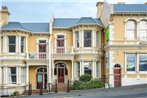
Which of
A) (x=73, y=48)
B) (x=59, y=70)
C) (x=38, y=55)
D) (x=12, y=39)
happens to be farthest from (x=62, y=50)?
(x=12, y=39)

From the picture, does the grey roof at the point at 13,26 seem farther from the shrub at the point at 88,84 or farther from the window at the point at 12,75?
the shrub at the point at 88,84

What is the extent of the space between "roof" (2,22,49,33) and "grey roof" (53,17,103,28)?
4.21 ft

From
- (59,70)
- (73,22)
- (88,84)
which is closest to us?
(88,84)

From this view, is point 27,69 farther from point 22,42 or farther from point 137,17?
point 137,17

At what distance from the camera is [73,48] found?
4016 centimetres

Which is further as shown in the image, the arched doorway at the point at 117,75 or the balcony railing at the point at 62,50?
the balcony railing at the point at 62,50

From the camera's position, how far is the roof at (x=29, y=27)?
40031mm

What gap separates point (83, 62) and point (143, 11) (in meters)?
7.89

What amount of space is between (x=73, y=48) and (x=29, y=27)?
5714 millimetres

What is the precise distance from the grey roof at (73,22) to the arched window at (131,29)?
397 centimetres

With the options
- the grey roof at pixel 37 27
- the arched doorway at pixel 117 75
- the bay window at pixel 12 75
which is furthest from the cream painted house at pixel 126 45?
the bay window at pixel 12 75

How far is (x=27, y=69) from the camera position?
1578 inches

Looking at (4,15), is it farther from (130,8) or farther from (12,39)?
(130,8)

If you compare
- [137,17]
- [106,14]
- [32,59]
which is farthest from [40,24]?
[137,17]
